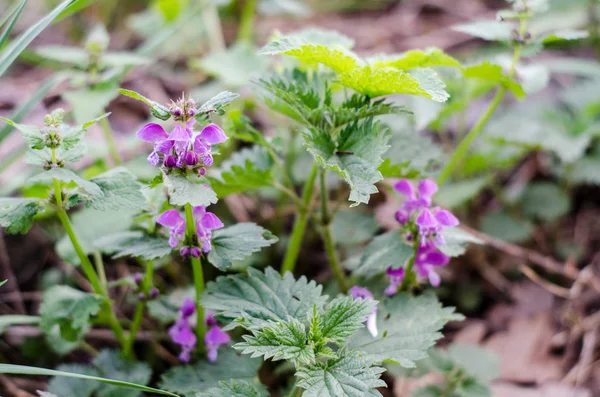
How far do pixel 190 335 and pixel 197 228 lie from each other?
1.25 feet

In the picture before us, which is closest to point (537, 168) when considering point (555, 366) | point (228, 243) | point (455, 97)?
point (455, 97)

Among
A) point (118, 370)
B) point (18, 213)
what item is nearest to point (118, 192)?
point (18, 213)

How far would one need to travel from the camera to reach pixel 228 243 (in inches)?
60.6

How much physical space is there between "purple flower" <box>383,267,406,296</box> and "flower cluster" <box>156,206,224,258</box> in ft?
1.89

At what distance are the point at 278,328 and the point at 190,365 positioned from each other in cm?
46

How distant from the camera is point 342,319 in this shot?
1399mm

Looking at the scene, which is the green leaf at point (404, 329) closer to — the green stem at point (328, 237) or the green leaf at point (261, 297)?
the green leaf at point (261, 297)

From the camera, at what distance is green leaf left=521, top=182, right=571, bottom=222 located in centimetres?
274

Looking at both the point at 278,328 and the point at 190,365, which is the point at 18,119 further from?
the point at 278,328

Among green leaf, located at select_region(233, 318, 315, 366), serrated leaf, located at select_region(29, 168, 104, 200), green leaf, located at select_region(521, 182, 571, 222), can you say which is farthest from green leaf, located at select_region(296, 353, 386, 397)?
green leaf, located at select_region(521, 182, 571, 222)

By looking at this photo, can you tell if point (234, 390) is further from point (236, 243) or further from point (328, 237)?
point (328, 237)

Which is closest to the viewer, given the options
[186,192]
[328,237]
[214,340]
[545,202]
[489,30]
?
[186,192]

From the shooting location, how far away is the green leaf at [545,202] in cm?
274

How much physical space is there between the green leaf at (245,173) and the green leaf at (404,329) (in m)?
0.54
